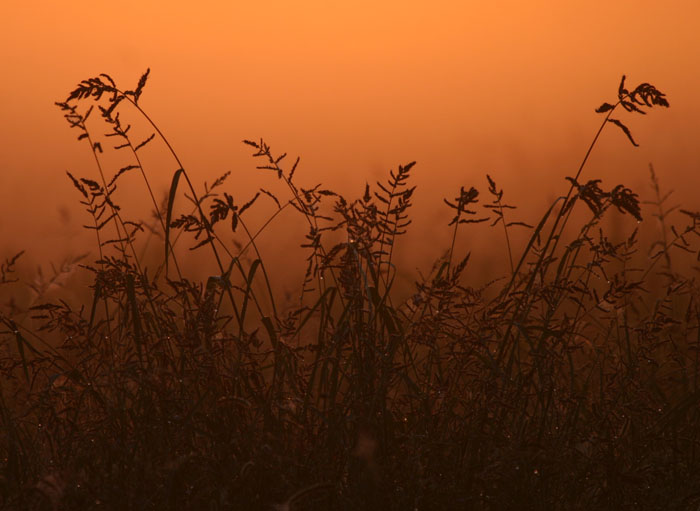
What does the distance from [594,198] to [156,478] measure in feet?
3.73

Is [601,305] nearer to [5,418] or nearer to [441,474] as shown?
[441,474]

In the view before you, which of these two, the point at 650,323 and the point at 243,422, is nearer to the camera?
the point at 243,422

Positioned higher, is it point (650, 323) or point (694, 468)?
point (650, 323)

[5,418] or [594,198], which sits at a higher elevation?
[594,198]

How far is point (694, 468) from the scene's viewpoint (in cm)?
216

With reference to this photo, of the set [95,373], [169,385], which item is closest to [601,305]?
[169,385]

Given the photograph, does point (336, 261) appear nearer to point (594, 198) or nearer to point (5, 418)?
point (594, 198)

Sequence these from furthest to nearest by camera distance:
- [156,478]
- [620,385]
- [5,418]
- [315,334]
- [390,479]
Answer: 1. [315,334]
2. [620,385]
3. [5,418]
4. [390,479]
5. [156,478]

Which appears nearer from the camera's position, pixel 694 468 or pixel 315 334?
pixel 694 468

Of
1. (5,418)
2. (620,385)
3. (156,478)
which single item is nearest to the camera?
(156,478)

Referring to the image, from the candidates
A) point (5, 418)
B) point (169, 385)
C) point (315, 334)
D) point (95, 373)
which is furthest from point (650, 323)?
point (5, 418)

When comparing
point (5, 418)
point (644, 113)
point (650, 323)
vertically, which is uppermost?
point (644, 113)

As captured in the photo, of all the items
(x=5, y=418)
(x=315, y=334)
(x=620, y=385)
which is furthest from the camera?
(x=315, y=334)

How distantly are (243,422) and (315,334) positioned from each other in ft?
1.43
